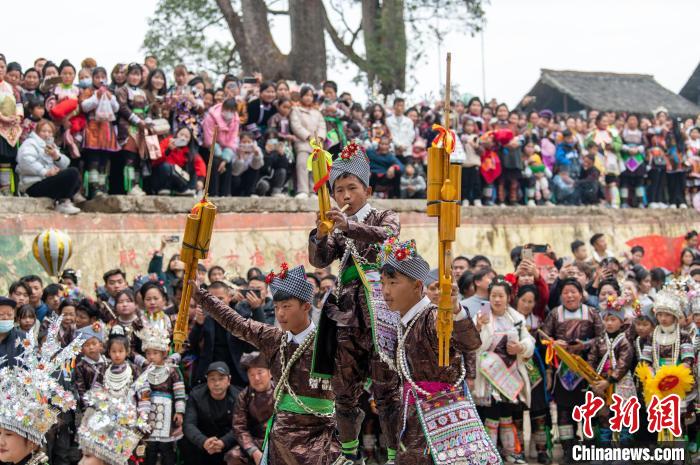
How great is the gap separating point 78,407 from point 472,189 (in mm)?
9269

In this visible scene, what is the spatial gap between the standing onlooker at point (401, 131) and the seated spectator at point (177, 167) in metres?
3.32

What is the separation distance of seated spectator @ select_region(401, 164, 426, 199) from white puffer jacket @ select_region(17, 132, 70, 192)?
5487mm

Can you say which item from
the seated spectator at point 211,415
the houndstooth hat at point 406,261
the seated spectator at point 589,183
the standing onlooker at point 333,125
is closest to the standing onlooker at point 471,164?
the standing onlooker at point 333,125

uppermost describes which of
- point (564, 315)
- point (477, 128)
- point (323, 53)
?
point (323, 53)

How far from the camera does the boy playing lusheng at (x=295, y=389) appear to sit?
6.65 m

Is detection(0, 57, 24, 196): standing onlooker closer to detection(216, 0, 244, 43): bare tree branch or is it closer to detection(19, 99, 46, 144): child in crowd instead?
detection(19, 99, 46, 144): child in crowd

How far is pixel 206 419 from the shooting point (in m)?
8.90

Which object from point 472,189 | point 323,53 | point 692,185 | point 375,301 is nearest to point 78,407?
point 375,301

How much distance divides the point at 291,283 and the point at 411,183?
9.24 m

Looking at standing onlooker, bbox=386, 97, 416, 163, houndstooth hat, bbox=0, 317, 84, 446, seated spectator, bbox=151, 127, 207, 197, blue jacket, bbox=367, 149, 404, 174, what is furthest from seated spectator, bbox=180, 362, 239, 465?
standing onlooker, bbox=386, 97, 416, 163

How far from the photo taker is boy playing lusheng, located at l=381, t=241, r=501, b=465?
18.8ft

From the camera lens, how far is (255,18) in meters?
19.6

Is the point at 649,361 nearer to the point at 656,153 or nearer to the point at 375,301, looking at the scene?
the point at 375,301

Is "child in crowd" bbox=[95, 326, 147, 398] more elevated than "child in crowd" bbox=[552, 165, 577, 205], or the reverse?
"child in crowd" bbox=[552, 165, 577, 205]
